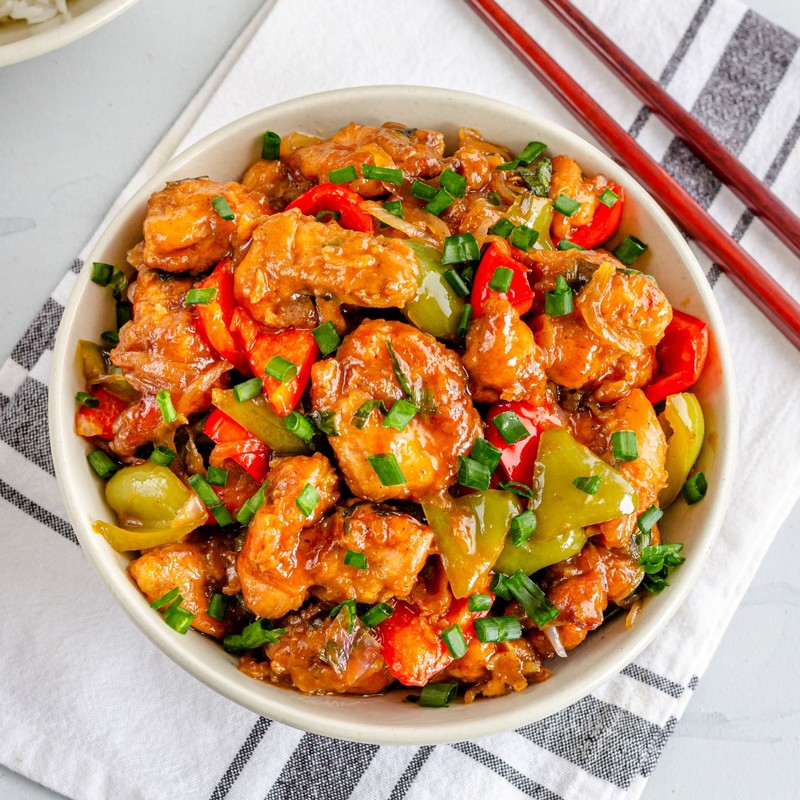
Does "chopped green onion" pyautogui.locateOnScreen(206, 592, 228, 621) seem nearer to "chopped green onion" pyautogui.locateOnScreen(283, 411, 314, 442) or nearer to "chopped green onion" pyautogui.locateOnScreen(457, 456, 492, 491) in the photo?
"chopped green onion" pyautogui.locateOnScreen(283, 411, 314, 442)

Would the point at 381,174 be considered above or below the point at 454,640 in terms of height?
above

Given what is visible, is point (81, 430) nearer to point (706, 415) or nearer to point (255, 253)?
point (255, 253)

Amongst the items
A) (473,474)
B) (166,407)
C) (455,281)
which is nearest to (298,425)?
(166,407)

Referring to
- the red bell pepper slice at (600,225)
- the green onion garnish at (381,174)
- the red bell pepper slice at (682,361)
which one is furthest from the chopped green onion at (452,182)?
the red bell pepper slice at (682,361)

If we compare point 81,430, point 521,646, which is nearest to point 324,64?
point 81,430

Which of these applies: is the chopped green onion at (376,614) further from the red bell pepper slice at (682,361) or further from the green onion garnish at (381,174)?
the green onion garnish at (381,174)

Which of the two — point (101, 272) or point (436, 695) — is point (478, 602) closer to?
point (436, 695)

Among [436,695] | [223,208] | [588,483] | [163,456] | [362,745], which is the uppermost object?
[223,208]
